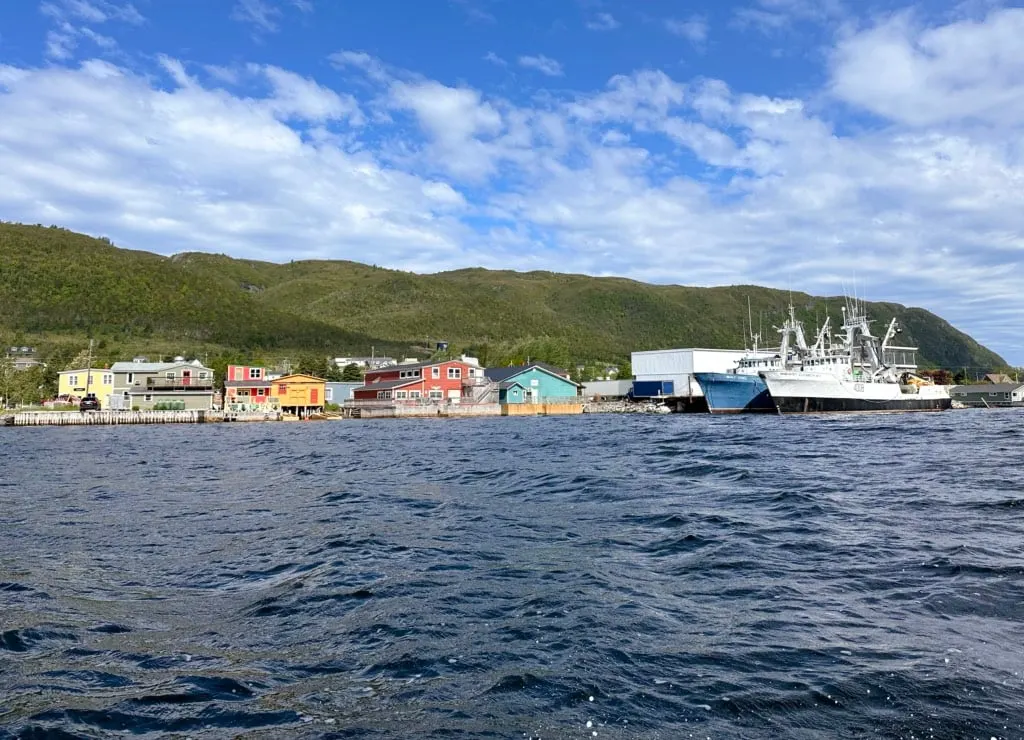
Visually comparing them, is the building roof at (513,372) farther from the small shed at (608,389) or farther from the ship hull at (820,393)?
the ship hull at (820,393)

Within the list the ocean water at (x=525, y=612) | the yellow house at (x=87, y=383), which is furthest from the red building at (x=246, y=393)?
the ocean water at (x=525, y=612)

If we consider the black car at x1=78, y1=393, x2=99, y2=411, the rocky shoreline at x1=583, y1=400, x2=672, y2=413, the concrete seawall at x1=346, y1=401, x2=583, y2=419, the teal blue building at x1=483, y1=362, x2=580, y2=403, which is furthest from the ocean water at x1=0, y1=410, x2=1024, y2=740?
the teal blue building at x1=483, y1=362, x2=580, y2=403

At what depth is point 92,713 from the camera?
5.24 meters

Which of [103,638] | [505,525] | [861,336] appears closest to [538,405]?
[861,336]

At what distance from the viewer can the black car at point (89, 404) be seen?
73.1 metres

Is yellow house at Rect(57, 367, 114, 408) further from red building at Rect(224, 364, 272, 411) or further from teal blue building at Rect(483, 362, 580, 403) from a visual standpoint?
teal blue building at Rect(483, 362, 580, 403)

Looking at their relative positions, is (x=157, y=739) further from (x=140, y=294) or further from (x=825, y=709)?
(x=140, y=294)

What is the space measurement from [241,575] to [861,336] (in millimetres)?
70890

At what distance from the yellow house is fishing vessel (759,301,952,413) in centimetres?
7412

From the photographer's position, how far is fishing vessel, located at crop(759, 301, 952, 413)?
199 feet

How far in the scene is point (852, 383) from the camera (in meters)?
62.6

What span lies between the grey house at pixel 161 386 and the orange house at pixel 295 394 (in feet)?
26.0

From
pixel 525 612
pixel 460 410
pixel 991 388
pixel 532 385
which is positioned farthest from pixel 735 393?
pixel 525 612

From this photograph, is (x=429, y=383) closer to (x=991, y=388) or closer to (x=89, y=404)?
(x=89, y=404)
